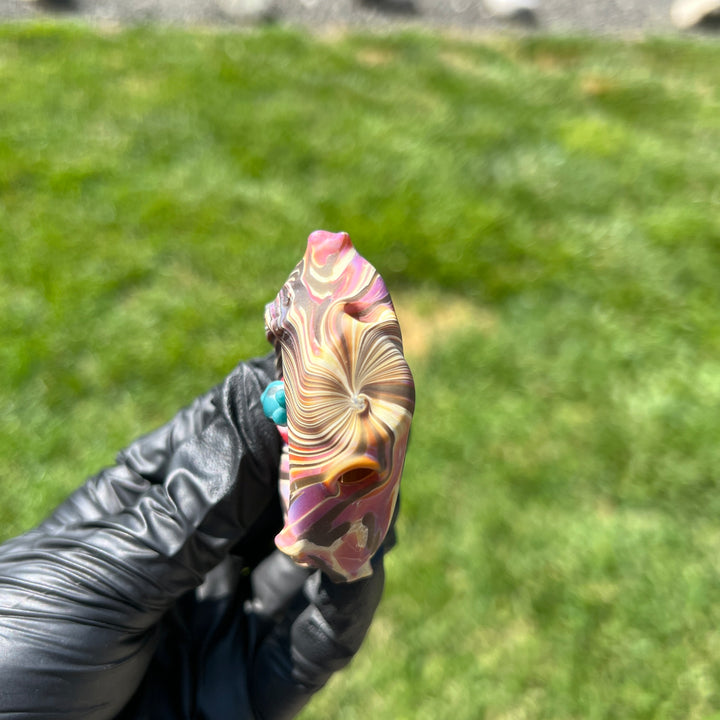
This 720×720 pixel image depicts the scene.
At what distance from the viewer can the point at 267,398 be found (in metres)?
1.09

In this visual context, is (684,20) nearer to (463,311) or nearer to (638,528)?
Answer: (463,311)

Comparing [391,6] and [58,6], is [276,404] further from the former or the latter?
[391,6]

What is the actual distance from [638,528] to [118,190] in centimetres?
271

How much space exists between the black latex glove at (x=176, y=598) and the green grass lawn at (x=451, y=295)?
82cm

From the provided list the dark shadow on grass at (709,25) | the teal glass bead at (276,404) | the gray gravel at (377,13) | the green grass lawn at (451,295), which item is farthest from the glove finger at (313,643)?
the dark shadow on grass at (709,25)

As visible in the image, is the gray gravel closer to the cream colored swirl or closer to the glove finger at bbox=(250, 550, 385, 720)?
the cream colored swirl

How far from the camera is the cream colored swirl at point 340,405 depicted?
91 cm

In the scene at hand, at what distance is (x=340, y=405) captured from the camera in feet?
2.98

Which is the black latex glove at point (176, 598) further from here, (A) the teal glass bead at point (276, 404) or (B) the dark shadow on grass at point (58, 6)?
(B) the dark shadow on grass at point (58, 6)

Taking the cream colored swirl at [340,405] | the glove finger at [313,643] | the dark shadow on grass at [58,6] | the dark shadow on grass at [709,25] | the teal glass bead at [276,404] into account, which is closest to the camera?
the cream colored swirl at [340,405]

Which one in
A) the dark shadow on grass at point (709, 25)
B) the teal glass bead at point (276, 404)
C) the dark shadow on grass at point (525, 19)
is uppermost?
the teal glass bead at point (276, 404)

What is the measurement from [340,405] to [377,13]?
177 inches

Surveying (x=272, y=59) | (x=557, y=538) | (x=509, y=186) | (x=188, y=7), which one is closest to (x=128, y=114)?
(x=272, y=59)

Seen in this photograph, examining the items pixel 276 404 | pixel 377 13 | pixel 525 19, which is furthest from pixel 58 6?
pixel 276 404
